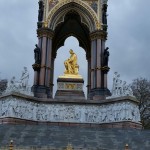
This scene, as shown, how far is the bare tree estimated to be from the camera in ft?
126

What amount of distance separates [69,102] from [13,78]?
472cm

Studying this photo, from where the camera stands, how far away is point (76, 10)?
1192 inches

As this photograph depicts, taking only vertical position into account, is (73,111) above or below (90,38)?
below

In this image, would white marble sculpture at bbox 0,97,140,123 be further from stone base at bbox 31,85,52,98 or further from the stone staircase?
the stone staircase

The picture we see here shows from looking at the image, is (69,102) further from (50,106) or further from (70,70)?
(70,70)

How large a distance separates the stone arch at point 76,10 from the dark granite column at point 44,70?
107 cm

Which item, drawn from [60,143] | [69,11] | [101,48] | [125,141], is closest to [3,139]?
[60,143]

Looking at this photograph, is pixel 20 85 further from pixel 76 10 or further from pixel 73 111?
pixel 76 10

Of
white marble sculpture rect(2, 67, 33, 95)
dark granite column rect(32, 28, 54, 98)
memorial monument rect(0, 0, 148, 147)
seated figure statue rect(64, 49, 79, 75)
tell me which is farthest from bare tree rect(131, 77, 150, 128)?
white marble sculpture rect(2, 67, 33, 95)

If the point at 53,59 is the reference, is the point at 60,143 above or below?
below

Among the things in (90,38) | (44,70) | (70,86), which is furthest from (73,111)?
(90,38)

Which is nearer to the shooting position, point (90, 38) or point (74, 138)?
point (74, 138)

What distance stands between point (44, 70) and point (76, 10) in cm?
672

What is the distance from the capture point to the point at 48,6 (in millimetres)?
29656
